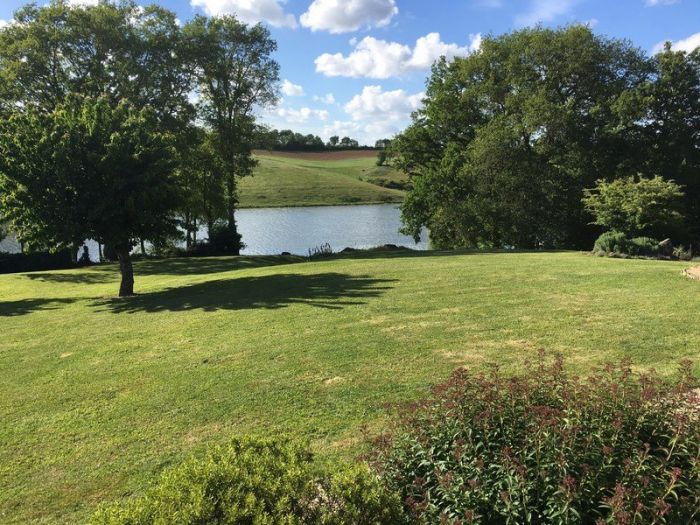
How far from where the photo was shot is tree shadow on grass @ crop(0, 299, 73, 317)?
15417mm

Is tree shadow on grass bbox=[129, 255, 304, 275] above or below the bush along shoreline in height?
below

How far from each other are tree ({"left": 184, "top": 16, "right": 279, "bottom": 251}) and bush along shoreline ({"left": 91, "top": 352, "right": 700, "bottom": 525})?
32156 millimetres

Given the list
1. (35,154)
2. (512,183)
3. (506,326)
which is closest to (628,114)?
(512,183)

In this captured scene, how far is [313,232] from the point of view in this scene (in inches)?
2036

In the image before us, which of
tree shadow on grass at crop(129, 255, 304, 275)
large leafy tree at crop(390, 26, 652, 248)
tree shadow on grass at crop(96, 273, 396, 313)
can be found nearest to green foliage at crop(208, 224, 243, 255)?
tree shadow on grass at crop(129, 255, 304, 275)

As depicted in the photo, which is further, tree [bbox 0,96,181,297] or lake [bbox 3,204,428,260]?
lake [bbox 3,204,428,260]

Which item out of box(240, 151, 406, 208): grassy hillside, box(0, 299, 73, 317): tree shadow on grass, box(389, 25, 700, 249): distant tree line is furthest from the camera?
box(240, 151, 406, 208): grassy hillside

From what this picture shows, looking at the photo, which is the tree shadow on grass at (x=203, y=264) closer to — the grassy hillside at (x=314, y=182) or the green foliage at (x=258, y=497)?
the green foliage at (x=258, y=497)

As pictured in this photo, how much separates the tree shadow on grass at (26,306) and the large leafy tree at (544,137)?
24323 mm

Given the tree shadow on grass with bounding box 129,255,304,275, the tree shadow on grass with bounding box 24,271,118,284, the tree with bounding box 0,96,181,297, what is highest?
the tree with bounding box 0,96,181,297

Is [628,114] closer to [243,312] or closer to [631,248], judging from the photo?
[631,248]

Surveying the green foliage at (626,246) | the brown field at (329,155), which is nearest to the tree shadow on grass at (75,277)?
the green foliage at (626,246)

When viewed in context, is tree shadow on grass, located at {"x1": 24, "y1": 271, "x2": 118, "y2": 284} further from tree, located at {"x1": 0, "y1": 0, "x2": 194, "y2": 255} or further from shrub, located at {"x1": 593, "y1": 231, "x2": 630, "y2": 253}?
shrub, located at {"x1": 593, "y1": 231, "x2": 630, "y2": 253}

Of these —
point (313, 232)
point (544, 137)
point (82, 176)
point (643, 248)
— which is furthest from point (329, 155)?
point (82, 176)
